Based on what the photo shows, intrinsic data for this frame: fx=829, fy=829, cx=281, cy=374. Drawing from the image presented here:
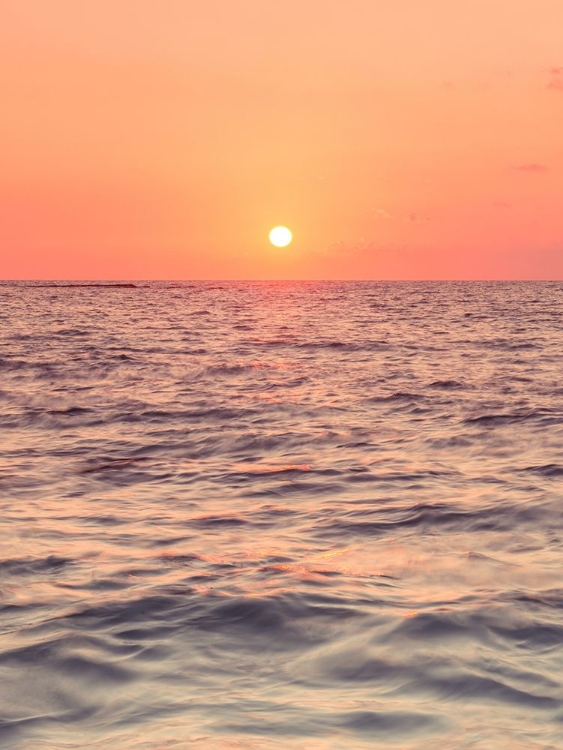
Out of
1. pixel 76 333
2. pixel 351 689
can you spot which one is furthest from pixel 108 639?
pixel 76 333

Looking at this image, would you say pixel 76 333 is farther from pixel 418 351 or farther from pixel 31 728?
pixel 31 728

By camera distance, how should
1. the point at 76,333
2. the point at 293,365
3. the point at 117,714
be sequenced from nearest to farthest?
the point at 117,714
the point at 293,365
the point at 76,333

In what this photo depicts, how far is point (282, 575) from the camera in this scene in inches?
232

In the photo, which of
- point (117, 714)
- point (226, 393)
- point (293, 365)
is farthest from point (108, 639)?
point (293, 365)

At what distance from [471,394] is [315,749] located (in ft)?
44.4

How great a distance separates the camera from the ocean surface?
3.82 meters

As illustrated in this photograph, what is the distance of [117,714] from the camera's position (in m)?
3.80

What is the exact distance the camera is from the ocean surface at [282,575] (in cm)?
382

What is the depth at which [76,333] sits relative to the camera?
120 ft

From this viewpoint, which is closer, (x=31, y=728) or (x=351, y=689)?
(x=31, y=728)

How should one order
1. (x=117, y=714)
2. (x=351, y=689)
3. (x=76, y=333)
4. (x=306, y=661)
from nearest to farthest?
(x=117, y=714), (x=351, y=689), (x=306, y=661), (x=76, y=333)

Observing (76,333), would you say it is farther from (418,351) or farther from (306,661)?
(306,661)

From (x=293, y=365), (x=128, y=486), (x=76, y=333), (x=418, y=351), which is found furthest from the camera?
(x=76, y=333)

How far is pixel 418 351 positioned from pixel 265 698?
78.6ft
